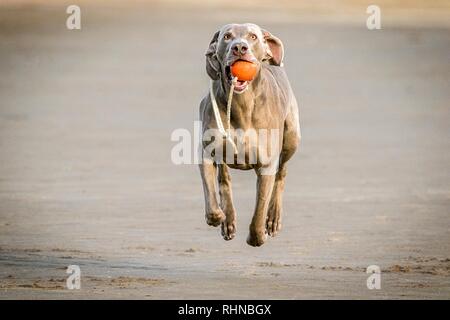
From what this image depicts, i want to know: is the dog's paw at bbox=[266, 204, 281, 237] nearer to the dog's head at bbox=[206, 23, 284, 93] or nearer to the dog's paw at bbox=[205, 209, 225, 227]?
the dog's paw at bbox=[205, 209, 225, 227]

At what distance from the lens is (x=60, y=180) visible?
2019 cm

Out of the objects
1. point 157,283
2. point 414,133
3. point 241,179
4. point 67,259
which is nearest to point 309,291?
point 157,283

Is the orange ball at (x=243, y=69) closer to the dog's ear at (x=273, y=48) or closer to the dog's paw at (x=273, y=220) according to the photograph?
the dog's ear at (x=273, y=48)

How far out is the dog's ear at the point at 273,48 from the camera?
535 inches

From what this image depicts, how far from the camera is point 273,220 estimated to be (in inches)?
576

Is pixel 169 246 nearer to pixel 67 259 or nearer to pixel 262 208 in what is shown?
pixel 67 259

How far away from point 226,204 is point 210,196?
0.41 meters

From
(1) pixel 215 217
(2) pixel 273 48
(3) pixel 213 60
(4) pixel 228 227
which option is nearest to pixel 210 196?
(1) pixel 215 217

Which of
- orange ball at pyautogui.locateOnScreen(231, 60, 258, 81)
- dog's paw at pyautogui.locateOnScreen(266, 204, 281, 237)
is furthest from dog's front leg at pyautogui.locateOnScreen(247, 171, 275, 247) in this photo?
orange ball at pyautogui.locateOnScreen(231, 60, 258, 81)

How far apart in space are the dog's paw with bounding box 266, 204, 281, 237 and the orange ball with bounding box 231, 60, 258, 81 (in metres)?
1.78

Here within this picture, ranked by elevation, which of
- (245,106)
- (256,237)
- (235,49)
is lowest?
(256,237)

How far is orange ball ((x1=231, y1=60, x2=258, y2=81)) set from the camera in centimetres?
1312

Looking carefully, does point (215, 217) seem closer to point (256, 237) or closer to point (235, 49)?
point (256, 237)

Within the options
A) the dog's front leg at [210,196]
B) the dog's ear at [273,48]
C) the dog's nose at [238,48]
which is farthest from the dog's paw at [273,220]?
the dog's nose at [238,48]
